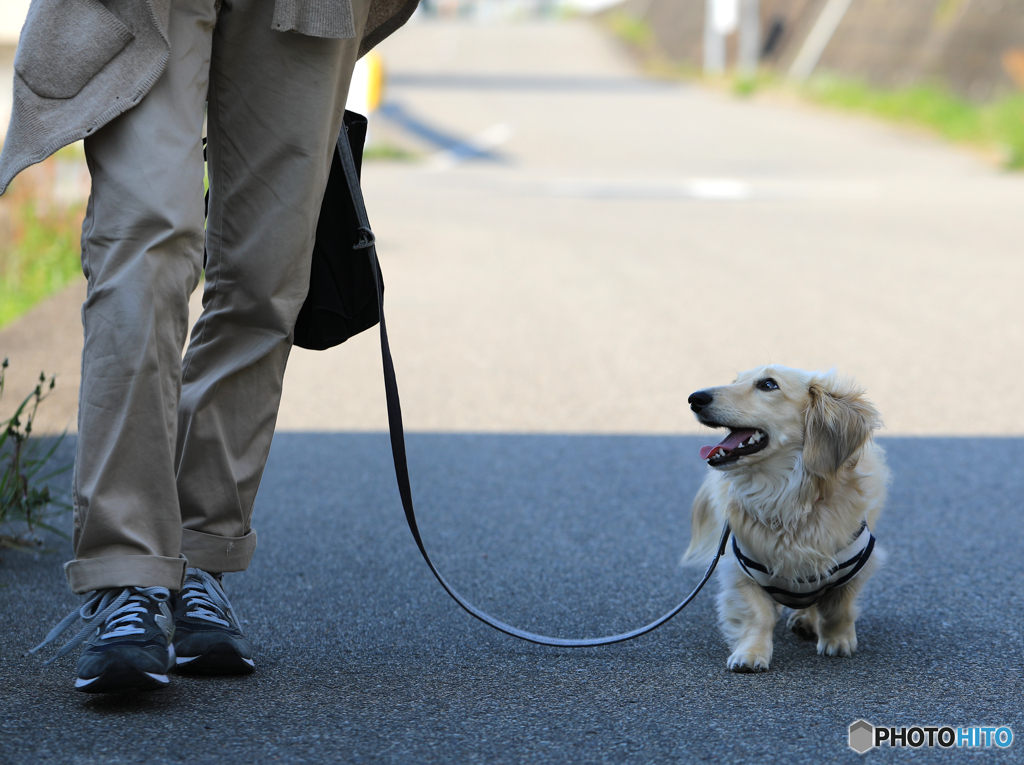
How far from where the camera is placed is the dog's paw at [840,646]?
2607 millimetres

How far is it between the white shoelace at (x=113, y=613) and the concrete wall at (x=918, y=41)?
22323mm

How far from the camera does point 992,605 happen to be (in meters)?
2.92

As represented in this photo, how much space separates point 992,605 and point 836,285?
5666 millimetres

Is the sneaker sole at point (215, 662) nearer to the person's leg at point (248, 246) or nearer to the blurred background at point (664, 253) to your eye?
the person's leg at point (248, 246)

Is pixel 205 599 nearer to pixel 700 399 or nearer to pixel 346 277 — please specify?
pixel 346 277

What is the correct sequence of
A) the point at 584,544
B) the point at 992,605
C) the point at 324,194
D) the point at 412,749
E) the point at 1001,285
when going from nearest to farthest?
1. the point at 412,749
2. the point at 324,194
3. the point at 992,605
4. the point at 584,544
5. the point at 1001,285

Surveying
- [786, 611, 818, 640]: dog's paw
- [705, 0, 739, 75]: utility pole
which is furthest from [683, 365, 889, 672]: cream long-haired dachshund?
[705, 0, 739, 75]: utility pole

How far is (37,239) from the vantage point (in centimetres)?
789

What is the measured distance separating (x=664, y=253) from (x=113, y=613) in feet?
27.0

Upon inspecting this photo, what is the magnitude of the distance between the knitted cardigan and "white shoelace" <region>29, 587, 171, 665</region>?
32.4 inches

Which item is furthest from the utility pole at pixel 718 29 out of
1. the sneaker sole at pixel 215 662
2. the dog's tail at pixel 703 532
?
the sneaker sole at pixel 215 662

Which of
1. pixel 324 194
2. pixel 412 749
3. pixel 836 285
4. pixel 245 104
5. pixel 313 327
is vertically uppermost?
pixel 245 104

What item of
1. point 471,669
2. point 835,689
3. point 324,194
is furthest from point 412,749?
point 324,194

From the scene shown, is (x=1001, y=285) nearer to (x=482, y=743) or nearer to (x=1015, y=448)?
(x=1015, y=448)
